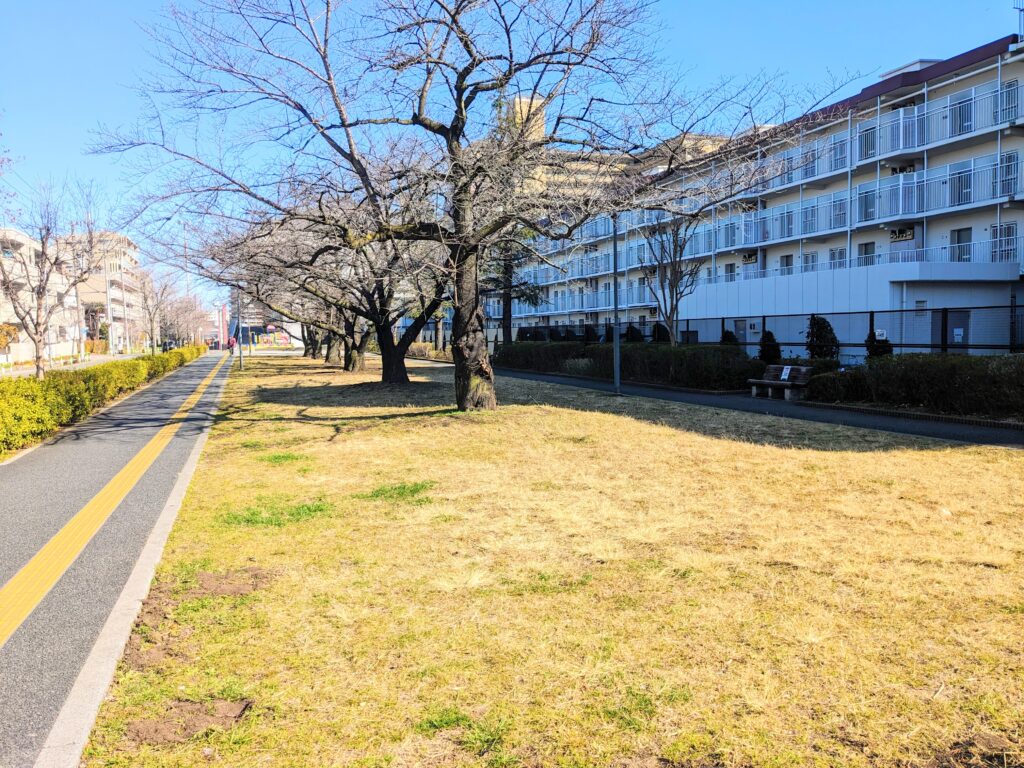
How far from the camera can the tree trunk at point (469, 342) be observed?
41.7 ft

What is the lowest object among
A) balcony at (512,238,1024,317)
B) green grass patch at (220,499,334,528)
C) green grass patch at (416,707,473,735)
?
green grass patch at (416,707,473,735)

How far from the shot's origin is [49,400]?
12.2m

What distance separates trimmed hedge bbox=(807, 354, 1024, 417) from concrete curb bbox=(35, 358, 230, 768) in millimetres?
11644

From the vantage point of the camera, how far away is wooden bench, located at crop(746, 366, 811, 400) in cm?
1541

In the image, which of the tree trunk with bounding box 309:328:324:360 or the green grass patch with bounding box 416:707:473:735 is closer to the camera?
the green grass patch with bounding box 416:707:473:735

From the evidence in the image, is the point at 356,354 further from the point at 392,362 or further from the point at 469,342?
the point at 469,342

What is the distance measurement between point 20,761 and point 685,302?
36.4 metres

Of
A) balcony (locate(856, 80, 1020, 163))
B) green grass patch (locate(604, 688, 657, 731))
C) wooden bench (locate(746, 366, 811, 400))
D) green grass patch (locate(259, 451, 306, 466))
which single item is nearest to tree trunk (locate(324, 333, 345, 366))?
wooden bench (locate(746, 366, 811, 400))

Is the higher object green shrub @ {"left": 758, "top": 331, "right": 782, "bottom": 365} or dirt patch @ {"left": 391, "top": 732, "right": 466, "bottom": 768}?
green shrub @ {"left": 758, "top": 331, "right": 782, "bottom": 365}

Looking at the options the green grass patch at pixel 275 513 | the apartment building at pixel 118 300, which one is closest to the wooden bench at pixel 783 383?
the green grass patch at pixel 275 513

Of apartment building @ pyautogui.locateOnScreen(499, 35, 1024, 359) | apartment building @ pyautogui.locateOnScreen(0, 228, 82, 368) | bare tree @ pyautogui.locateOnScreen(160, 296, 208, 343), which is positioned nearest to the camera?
apartment building @ pyautogui.locateOnScreen(499, 35, 1024, 359)

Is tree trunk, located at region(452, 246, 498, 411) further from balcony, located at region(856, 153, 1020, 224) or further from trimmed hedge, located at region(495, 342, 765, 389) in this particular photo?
balcony, located at region(856, 153, 1020, 224)

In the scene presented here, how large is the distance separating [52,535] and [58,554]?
0.72 m

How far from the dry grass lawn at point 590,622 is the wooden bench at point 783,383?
7578mm
